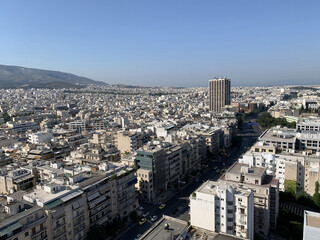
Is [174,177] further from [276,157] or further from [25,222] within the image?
[25,222]

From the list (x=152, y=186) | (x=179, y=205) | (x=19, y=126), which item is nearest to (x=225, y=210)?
(x=179, y=205)

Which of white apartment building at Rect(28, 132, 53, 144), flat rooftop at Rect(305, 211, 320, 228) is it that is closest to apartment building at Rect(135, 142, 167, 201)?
flat rooftop at Rect(305, 211, 320, 228)

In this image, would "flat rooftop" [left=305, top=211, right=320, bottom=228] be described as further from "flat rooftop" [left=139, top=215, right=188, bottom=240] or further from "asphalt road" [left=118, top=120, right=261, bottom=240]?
"asphalt road" [left=118, top=120, right=261, bottom=240]

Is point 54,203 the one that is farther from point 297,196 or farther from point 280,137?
point 280,137

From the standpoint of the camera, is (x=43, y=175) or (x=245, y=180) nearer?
(x=245, y=180)

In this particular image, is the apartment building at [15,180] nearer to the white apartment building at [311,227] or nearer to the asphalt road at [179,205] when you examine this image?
the asphalt road at [179,205]

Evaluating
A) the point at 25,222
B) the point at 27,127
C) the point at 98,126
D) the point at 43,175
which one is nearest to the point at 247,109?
the point at 98,126
